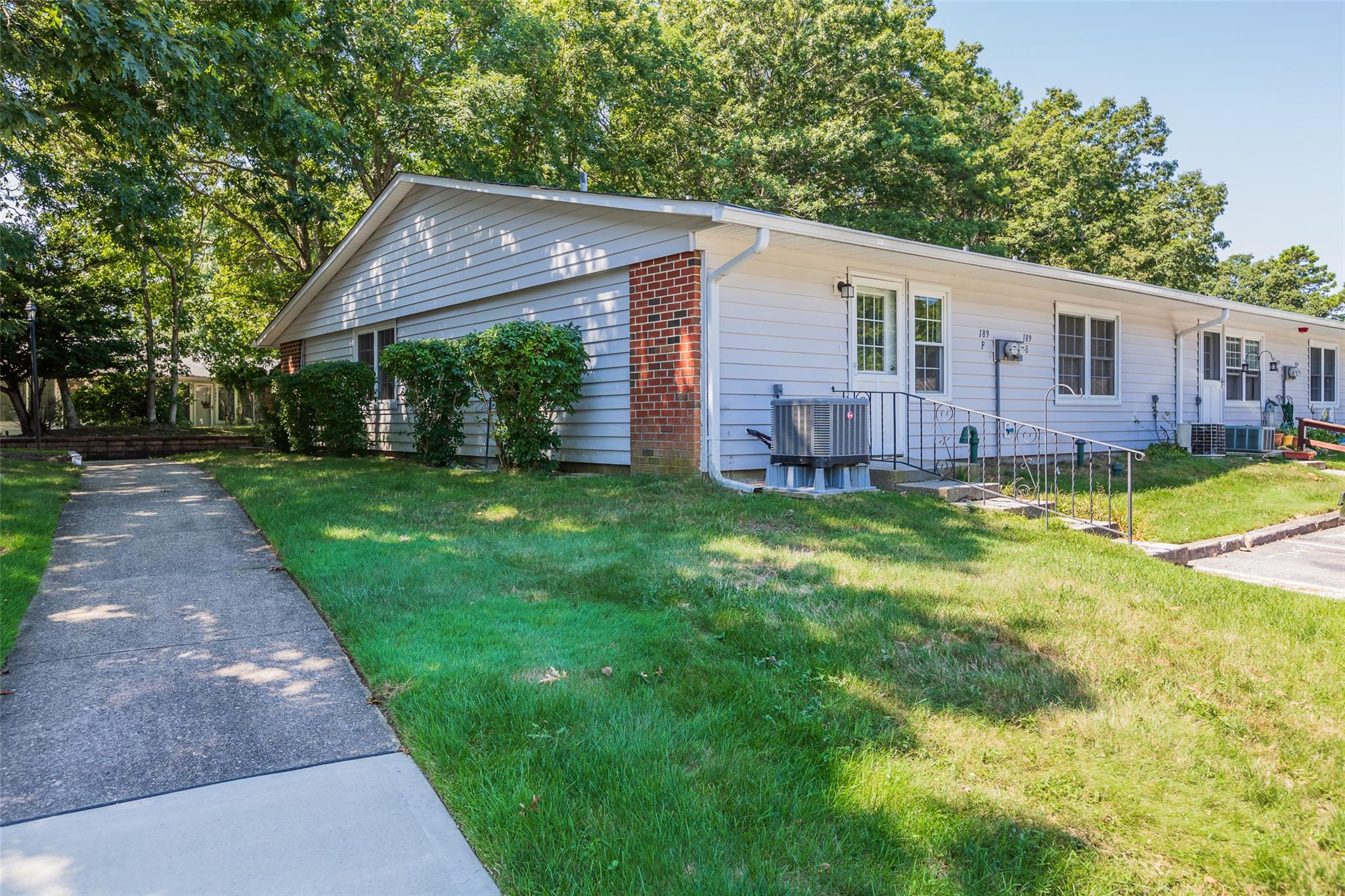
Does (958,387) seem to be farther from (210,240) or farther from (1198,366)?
(210,240)

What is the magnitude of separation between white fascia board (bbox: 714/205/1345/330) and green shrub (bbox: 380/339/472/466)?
380 cm

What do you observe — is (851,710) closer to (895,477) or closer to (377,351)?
(895,477)

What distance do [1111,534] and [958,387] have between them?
13.7 feet

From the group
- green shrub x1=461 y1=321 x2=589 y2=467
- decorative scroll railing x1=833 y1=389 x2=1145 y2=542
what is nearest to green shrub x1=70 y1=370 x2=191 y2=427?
green shrub x1=461 y1=321 x2=589 y2=467

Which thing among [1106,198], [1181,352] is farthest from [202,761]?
[1106,198]

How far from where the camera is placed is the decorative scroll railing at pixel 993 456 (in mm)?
7465

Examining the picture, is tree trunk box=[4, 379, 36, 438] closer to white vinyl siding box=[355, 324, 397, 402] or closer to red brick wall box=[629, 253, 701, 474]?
white vinyl siding box=[355, 324, 397, 402]

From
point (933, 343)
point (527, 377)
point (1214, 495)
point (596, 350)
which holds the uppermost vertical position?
point (933, 343)

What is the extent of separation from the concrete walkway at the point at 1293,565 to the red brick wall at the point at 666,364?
14.4 ft

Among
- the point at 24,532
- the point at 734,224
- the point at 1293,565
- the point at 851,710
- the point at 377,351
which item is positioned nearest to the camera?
the point at 851,710

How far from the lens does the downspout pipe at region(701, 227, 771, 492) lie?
7734mm

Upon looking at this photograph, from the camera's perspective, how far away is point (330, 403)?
12297 millimetres

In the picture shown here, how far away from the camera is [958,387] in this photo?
33.6 ft

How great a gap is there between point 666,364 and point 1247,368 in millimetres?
12977
